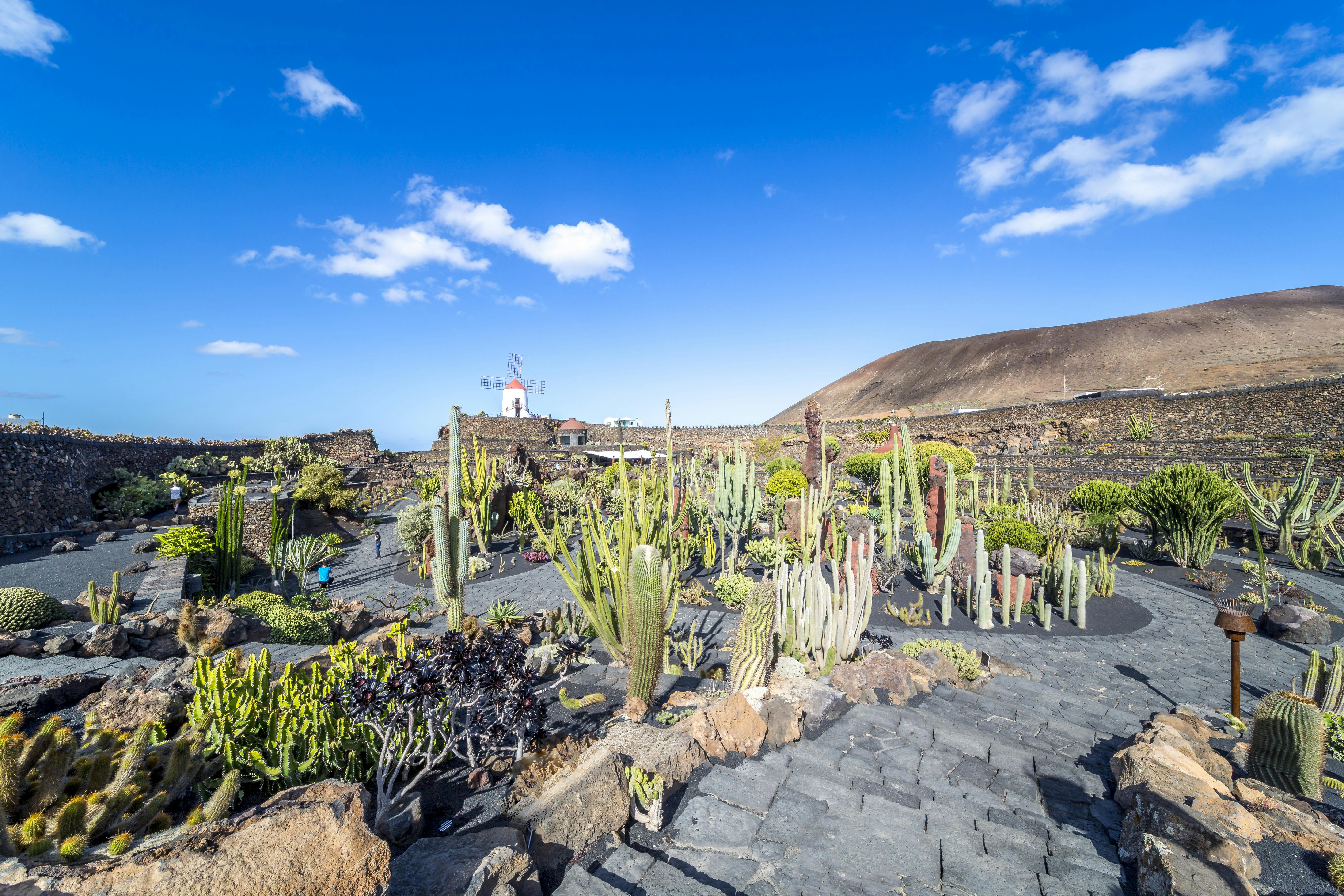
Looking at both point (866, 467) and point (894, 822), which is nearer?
point (894, 822)

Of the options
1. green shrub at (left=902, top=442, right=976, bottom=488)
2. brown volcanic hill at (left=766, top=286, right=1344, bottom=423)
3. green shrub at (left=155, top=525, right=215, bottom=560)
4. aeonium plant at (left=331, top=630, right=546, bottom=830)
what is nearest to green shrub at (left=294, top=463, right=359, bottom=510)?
Answer: green shrub at (left=155, top=525, right=215, bottom=560)

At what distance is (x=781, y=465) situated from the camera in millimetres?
22750

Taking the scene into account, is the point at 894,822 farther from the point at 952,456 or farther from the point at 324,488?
the point at 952,456

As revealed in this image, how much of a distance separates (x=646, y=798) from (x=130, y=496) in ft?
68.5

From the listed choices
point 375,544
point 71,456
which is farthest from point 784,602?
point 71,456

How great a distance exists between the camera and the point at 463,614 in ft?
19.7

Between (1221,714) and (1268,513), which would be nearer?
(1221,714)

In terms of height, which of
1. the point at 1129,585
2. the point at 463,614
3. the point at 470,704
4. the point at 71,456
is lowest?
the point at 1129,585

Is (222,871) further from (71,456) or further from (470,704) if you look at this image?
(71,456)

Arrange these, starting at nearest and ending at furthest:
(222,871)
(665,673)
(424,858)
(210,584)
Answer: (222,871), (424,858), (665,673), (210,584)

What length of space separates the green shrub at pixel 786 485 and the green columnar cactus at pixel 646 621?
1181cm

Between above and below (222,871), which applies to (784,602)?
below

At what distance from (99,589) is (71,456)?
12.1 m

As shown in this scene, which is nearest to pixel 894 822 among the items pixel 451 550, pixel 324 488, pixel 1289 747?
pixel 1289 747
